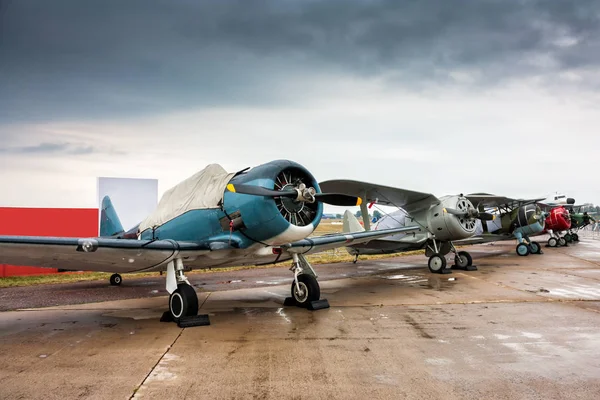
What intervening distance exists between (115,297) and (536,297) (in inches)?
374

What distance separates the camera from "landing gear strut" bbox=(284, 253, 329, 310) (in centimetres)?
819

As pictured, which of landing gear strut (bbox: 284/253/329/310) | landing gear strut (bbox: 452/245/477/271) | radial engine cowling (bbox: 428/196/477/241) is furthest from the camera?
landing gear strut (bbox: 452/245/477/271)

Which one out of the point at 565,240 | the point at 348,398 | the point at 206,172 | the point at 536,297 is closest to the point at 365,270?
the point at 536,297

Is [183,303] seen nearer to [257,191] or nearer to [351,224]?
[257,191]

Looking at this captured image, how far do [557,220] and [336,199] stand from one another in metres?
Result: 23.1

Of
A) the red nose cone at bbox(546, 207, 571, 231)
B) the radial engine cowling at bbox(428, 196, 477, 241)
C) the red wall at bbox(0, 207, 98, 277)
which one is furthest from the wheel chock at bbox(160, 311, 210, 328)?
the red nose cone at bbox(546, 207, 571, 231)

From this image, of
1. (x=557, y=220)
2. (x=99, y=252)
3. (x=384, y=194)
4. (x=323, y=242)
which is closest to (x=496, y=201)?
(x=384, y=194)

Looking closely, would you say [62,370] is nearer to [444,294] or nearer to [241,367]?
[241,367]

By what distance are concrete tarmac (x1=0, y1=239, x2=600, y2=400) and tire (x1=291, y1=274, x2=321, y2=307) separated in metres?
0.33

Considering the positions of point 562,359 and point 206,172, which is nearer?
point 562,359

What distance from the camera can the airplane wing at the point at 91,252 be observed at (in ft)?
19.7

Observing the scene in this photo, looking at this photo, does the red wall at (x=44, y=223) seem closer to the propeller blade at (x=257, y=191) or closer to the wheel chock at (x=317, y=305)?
the wheel chock at (x=317, y=305)

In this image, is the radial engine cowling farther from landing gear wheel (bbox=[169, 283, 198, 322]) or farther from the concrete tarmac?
landing gear wheel (bbox=[169, 283, 198, 322])

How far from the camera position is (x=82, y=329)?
666 centimetres
